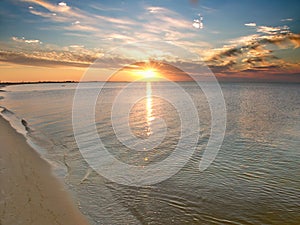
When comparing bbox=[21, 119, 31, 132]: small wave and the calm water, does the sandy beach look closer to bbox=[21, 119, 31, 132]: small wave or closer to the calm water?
the calm water

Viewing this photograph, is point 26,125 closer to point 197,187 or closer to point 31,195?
point 31,195

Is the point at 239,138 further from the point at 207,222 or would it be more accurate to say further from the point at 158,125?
the point at 207,222

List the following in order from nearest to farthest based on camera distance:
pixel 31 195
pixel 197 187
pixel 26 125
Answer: pixel 31 195, pixel 197 187, pixel 26 125

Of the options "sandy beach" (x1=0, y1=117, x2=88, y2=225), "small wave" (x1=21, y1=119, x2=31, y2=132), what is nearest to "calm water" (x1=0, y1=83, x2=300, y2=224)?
"sandy beach" (x1=0, y1=117, x2=88, y2=225)

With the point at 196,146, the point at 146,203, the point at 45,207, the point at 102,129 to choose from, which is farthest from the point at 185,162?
the point at 102,129

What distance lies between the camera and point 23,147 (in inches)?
557

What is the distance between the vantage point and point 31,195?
7.89 meters

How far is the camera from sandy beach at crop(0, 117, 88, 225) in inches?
260

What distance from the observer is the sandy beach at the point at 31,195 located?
6.61 m

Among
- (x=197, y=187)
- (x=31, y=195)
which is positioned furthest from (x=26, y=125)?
(x=197, y=187)

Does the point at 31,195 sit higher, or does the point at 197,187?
the point at 31,195

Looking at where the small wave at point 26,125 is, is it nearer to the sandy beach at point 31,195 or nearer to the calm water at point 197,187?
the calm water at point 197,187

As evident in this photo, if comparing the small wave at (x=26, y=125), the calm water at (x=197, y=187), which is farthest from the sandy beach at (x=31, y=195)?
the small wave at (x=26, y=125)

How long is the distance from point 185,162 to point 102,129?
32.4ft
